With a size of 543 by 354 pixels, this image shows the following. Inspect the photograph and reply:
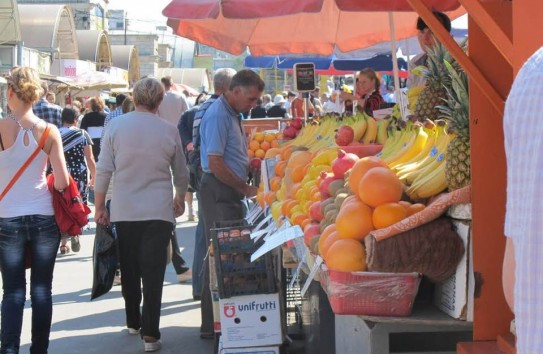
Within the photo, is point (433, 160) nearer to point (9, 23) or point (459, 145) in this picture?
point (459, 145)

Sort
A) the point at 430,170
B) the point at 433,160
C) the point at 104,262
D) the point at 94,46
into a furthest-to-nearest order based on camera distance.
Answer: the point at 94,46 < the point at 104,262 < the point at 433,160 < the point at 430,170

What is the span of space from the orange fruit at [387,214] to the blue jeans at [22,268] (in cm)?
281

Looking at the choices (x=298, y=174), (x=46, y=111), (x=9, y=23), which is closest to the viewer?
(x=298, y=174)

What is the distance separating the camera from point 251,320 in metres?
5.68

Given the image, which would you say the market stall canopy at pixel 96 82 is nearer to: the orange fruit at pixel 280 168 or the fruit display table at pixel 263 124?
the fruit display table at pixel 263 124

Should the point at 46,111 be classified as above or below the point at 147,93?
below

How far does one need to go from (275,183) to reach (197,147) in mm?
2495

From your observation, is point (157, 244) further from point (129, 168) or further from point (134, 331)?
point (134, 331)

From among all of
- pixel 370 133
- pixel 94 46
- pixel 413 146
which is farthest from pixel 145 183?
pixel 94 46

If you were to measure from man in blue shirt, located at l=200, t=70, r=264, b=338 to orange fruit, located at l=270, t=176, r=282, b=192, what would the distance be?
51cm

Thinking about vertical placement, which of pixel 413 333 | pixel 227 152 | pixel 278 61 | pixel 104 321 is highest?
pixel 278 61

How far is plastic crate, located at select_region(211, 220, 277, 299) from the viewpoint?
18.6ft

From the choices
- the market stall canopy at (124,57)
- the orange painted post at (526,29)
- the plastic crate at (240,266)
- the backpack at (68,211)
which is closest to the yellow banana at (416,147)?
the plastic crate at (240,266)

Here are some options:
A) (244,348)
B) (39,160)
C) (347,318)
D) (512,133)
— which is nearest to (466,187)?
(347,318)
